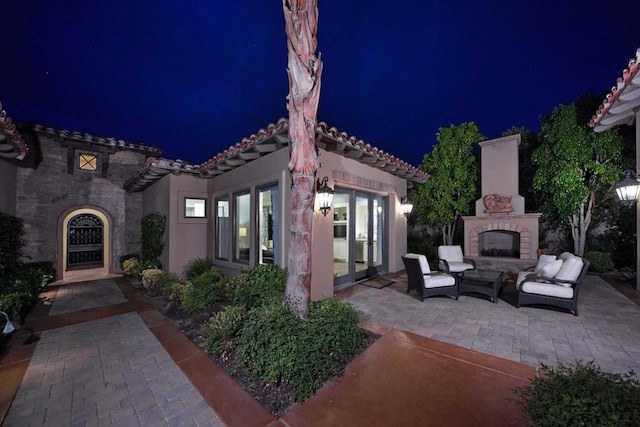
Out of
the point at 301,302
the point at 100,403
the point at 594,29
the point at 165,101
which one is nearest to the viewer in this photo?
the point at 100,403

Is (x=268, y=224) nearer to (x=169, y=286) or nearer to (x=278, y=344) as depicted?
(x=169, y=286)

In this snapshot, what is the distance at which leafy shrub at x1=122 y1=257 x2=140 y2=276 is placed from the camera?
327 inches

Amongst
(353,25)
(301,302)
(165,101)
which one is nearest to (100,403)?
(301,302)

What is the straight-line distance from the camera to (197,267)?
738 cm

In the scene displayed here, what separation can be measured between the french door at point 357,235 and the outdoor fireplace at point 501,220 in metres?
4.71

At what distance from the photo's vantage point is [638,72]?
432 cm

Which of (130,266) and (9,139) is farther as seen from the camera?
(130,266)

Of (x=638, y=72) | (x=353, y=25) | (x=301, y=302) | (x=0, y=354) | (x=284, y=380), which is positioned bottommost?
(x=0, y=354)

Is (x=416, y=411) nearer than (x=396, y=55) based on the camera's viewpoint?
Yes

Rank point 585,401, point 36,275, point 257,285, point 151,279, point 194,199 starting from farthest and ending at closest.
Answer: point 194,199 < point 36,275 < point 151,279 < point 257,285 < point 585,401

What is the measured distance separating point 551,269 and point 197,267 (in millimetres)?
8966

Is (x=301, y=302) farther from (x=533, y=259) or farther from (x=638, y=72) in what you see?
(x=533, y=259)

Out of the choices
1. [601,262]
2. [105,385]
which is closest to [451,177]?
[601,262]

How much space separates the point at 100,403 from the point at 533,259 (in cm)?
1200
